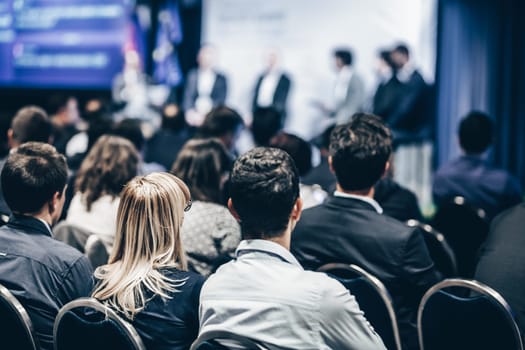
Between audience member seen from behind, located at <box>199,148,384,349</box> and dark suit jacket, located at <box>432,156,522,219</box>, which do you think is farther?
dark suit jacket, located at <box>432,156,522,219</box>

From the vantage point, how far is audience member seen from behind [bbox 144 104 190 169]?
5332mm

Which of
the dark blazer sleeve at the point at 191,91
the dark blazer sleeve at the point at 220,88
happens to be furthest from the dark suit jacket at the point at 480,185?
the dark blazer sleeve at the point at 191,91

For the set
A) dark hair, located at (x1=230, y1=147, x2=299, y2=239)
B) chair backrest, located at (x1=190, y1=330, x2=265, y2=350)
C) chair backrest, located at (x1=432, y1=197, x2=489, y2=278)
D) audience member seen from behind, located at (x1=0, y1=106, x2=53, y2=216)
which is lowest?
chair backrest, located at (x1=432, y1=197, x2=489, y2=278)

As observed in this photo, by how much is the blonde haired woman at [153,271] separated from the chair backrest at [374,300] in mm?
560

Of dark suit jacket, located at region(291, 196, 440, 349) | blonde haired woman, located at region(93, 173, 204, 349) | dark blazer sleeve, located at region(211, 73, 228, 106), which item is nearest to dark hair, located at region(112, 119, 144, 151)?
dark suit jacket, located at region(291, 196, 440, 349)

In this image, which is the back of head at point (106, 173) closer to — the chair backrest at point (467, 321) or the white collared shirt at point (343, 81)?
the chair backrest at point (467, 321)

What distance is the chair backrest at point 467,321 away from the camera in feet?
6.76

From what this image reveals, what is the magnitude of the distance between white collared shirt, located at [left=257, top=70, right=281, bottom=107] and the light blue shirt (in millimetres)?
6900

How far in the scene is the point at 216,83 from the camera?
8.77 metres

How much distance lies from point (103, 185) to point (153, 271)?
1537 millimetres

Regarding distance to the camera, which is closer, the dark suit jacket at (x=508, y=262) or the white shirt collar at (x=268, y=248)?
the white shirt collar at (x=268, y=248)

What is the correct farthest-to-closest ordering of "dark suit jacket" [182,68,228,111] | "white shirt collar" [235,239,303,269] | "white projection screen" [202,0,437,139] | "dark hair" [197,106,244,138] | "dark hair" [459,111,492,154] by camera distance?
"dark suit jacket" [182,68,228,111] < "white projection screen" [202,0,437,139] < "dark hair" [197,106,244,138] < "dark hair" [459,111,492,154] < "white shirt collar" [235,239,303,269]

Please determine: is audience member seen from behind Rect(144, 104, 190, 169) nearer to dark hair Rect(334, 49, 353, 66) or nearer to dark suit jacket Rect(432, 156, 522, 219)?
dark suit jacket Rect(432, 156, 522, 219)

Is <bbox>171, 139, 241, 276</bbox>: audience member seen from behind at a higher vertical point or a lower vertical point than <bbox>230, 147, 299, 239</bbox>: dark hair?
lower
